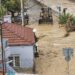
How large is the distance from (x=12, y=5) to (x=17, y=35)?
22.9 m

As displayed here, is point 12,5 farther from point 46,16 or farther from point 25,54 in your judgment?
point 25,54

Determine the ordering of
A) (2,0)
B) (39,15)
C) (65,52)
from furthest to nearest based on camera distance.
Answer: (39,15), (2,0), (65,52)

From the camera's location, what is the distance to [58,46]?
135 feet

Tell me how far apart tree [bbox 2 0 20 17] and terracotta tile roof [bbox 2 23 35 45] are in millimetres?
20458

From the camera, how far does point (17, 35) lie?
33062mm

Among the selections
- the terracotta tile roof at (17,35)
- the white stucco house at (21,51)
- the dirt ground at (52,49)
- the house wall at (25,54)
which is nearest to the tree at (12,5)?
the dirt ground at (52,49)

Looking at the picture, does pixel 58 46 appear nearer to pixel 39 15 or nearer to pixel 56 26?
pixel 56 26

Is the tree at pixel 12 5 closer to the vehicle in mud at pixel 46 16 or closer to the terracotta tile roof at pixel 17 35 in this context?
the vehicle in mud at pixel 46 16

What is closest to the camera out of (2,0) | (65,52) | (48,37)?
(65,52)

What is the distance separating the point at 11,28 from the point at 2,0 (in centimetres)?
2330

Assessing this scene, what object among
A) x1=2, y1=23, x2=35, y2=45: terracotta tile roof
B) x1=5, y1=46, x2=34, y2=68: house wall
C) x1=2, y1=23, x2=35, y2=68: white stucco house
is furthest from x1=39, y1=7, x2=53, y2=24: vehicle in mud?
x1=5, y1=46, x2=34, y2=68: house wall

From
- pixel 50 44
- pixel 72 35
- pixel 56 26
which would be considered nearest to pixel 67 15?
pixel 56 26

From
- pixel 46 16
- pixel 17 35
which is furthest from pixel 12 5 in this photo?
pixel 17 35

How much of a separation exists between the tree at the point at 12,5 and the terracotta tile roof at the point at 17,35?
20.5 metres
